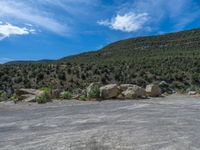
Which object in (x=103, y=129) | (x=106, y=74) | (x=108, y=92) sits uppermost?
(x=106, y=74)

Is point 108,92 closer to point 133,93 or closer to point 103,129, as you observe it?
point 133,93

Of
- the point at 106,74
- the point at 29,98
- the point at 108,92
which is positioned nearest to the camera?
the point at 29,98

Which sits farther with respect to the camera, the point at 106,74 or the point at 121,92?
the point at 106,74

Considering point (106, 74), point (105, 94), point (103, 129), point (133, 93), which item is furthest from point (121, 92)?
point (106, 74)

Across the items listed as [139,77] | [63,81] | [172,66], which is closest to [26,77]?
[63,81]

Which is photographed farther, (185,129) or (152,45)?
(152,45)

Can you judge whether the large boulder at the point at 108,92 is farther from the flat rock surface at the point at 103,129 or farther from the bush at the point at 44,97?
the flat rock surface at the point at 103,129

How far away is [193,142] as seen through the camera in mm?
7879

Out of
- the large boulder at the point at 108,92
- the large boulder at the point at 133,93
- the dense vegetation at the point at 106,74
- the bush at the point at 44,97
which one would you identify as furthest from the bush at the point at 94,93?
the dense vegetation at the point at 106,74

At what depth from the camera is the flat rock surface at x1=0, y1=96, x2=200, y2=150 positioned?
7.89 meters

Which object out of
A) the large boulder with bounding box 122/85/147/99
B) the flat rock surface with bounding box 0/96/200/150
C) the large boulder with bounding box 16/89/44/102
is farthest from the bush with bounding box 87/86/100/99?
the flat rock surface with bounding box 0/96/200/150

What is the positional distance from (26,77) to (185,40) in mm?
46474

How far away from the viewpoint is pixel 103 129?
9.56m

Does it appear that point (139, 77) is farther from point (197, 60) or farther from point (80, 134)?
point (80, 134)
